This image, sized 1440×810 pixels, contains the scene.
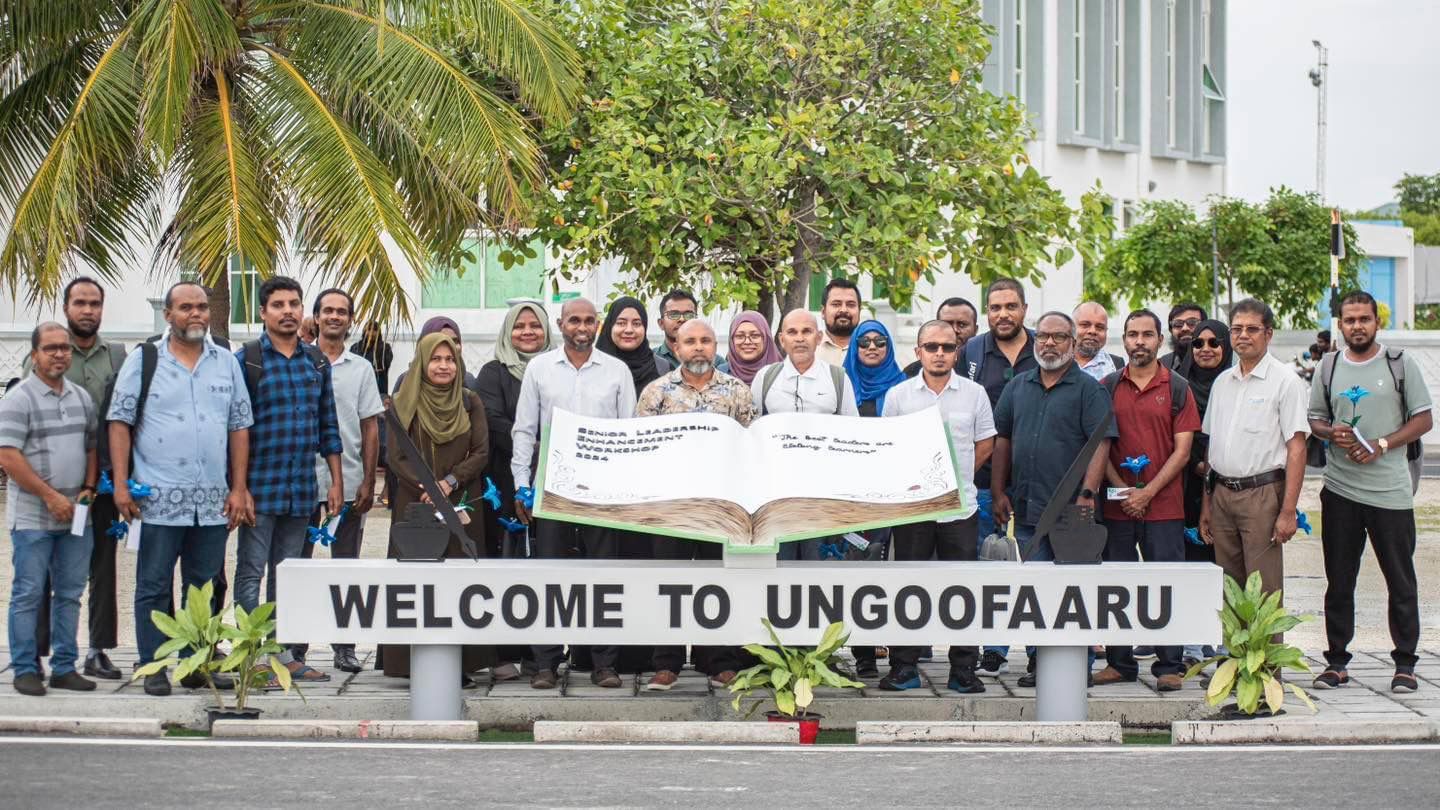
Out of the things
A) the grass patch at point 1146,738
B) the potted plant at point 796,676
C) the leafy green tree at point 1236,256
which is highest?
the leafy green tree at point 1236,256

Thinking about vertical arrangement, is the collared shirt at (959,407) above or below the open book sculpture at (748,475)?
above

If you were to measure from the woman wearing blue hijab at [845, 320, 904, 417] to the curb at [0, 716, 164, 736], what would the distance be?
3963 mm

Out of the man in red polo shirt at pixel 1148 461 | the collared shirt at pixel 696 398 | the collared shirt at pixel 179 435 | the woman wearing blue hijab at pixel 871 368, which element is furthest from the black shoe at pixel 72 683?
the man in red polo shirt at pixel 1148 461

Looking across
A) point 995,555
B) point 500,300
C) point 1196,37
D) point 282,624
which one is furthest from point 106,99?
point 1196,37

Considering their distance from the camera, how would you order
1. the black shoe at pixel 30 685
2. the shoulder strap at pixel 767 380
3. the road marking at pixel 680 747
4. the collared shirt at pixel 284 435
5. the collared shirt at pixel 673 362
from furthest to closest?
the collared shirt at pixel 673 362, the shoulder strap at pixel 767 380, the collared shirt at pixel 284 435, the black shoe at pixel 30 685, the road marking at pixel 680 747

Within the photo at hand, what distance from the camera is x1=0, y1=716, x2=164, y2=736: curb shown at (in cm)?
823

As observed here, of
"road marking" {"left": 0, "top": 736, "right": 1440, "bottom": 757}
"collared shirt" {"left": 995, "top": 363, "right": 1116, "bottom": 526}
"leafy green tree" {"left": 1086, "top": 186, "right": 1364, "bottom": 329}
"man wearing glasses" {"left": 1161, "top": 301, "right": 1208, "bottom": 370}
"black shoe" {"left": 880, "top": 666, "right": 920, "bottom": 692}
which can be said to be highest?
"leafy green tree" {"left": 1086, "top": 186, "right": 1364, "bottom": 329}

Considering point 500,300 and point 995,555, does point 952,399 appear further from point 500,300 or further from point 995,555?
point 500,300

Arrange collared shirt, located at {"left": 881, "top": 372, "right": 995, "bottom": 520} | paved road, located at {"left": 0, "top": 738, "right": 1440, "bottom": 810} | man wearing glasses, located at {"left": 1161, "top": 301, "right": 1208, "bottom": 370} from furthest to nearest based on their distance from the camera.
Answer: man wearing glasses, located at {"left": 1161, "top": 301, "right": 1208, "bottom": 370} → collared shirt, located at {"left": 881, "top": 372, "right": 995, "bottom": 520} → paved road, located at {"left": 0, "top": 738, "right": 1440, "bottom": 810}

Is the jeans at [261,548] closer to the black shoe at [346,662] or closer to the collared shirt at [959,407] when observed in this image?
the black shoe at [346,662]

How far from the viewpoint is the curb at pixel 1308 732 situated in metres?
8.40

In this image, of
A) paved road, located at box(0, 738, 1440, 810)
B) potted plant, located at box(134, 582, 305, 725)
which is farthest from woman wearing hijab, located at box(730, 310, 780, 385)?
potted plant, located at box(134, 582, 305, 725)

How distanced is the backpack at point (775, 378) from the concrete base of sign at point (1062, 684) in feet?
5.72

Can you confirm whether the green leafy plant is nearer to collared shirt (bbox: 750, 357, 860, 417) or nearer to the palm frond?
collared shirt (bbox: 750, 357, 860, 417)
